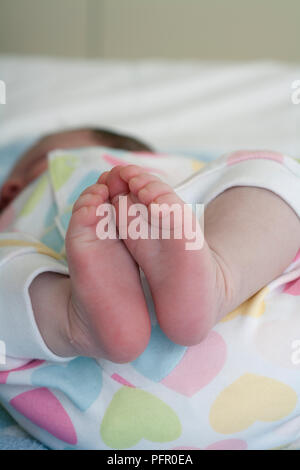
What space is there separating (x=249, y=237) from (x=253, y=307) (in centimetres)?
8

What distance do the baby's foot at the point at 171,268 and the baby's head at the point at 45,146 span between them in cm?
58

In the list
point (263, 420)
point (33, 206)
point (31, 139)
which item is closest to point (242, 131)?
point (31, 139)

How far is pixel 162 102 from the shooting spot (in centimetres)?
150

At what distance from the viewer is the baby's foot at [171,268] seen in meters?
0.43

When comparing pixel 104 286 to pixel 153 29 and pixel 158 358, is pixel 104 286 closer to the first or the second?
pixel 158 358

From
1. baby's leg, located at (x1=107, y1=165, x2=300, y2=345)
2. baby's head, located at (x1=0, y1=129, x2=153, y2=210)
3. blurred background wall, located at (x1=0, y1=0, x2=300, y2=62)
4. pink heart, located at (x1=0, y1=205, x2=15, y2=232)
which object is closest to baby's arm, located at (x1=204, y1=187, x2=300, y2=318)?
baby's leg, located at (x1=107, y1=165, x2=300, y2=345)

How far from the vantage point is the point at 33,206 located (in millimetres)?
801

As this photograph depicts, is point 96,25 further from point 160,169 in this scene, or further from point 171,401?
point 171,401

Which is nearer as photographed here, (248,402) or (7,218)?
(248,402)

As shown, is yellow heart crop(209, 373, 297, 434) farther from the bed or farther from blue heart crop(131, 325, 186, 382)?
the bed

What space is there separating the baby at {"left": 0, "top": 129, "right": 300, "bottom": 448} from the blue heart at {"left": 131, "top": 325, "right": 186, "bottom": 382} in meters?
0.02

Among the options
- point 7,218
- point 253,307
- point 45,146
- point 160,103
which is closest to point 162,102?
point 160,103

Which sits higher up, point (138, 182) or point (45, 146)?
point (138, 182)

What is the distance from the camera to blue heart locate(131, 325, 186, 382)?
534mm
